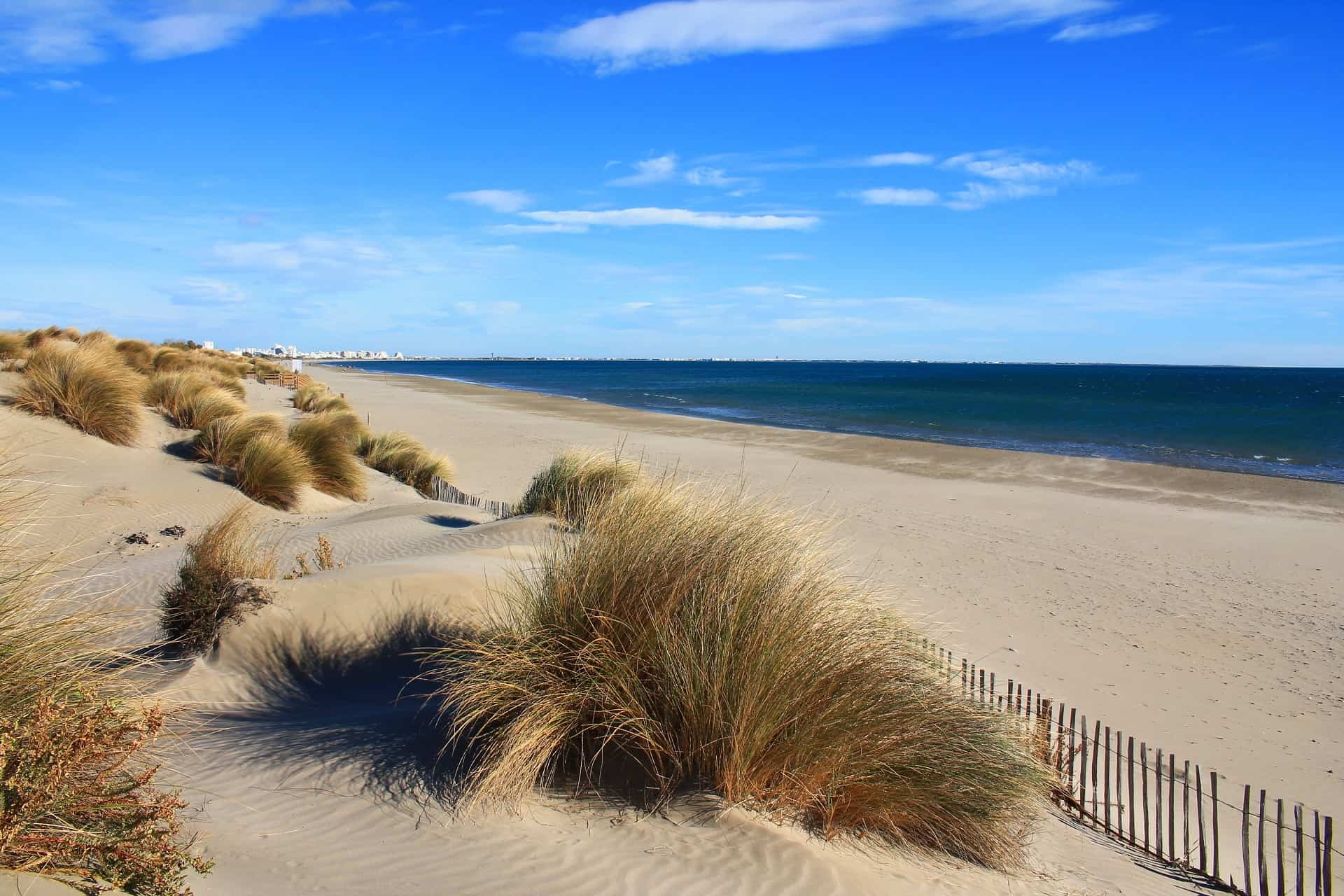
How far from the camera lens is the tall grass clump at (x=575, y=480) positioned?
11.2 meters

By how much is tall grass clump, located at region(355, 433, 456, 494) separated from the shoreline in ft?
40.6

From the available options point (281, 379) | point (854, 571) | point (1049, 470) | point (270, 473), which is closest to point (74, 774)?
point (854, 571)

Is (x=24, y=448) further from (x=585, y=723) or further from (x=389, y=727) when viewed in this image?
(x=585, y=723)

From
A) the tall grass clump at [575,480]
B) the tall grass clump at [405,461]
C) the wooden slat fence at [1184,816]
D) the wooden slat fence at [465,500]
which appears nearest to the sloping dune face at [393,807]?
the wooden slat fence at [1184,816]

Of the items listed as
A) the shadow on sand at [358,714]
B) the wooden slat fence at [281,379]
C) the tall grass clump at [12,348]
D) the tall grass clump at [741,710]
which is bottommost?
the shadow on sand at [358,714]

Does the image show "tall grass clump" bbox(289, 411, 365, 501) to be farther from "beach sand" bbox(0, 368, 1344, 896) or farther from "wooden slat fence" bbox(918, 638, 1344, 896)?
"wooden slat fence" bbox(918, 638, 1344, 896)

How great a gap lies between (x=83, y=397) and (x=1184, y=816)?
51.3 ft

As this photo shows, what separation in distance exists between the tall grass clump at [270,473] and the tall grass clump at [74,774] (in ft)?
32.9

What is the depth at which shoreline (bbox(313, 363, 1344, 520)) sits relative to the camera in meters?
20.0

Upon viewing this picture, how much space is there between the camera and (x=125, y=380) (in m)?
14.6

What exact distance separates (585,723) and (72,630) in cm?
229

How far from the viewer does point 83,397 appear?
13.8 metres

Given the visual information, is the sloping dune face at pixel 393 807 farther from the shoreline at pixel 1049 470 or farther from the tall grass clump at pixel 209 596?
the shoreline at pixel 1049 470

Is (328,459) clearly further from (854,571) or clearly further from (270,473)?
(854,571)
